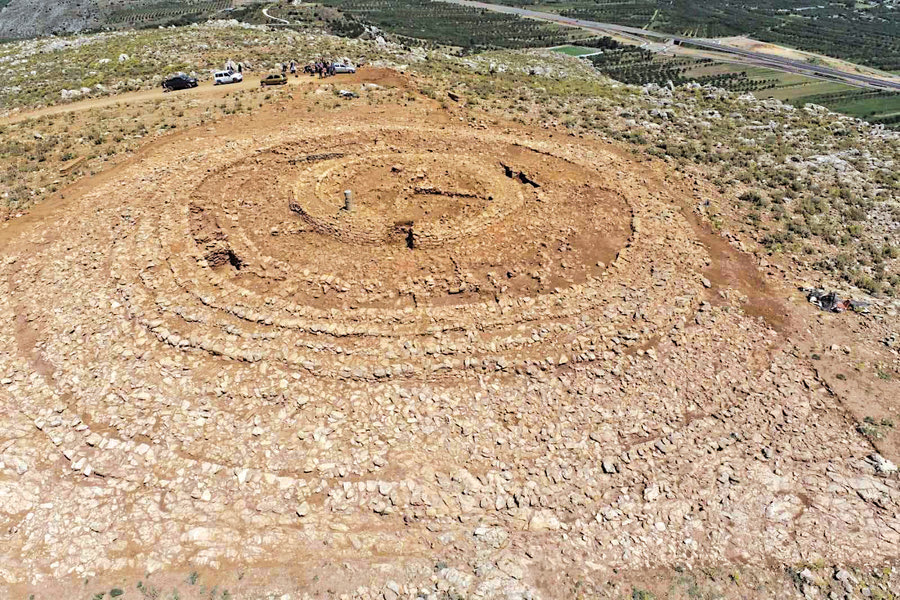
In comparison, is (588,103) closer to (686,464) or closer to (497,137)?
(497,137)

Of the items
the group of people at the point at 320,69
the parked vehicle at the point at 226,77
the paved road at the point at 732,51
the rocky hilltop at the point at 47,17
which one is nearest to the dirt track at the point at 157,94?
the parked vehicle at the point at 226,77

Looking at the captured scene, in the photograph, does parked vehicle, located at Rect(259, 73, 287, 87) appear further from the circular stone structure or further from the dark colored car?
the circular stone structure

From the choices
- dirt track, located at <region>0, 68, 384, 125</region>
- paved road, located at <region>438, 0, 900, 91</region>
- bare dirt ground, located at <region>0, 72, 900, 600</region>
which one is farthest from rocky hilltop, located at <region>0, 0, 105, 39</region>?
bare dirt ground, located at <region>0, 72, 900, 600</region>

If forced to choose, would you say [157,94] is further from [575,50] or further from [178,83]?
[575,50]

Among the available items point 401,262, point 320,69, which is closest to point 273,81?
point 320,69

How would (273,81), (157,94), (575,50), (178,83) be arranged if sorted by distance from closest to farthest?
(157,94) < (178,83) < (273,81) < (575,50)
